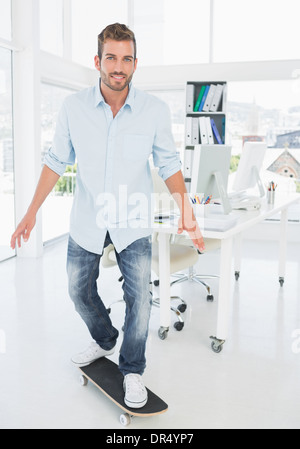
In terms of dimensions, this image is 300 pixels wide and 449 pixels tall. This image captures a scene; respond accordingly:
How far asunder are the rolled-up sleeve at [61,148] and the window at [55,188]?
12.0 feet

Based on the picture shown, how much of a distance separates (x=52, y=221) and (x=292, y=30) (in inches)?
149

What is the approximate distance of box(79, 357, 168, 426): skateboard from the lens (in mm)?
2230

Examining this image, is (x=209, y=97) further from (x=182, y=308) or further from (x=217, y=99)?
(x=182, y=308)

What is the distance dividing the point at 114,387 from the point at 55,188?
4.36 meters

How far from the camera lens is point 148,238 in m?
2.31

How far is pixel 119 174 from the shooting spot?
220 cm

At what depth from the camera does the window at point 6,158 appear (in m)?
5.12

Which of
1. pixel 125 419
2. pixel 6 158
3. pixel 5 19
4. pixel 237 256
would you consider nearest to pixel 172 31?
pixel 5 19

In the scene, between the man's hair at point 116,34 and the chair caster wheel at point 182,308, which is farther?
the chair caster wheel at point 182,308

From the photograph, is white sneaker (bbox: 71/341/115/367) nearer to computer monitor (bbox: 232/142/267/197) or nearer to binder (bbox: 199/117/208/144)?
computer monitor (bbox: 232/142/267/197)

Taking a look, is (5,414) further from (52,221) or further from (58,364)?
(52,221)

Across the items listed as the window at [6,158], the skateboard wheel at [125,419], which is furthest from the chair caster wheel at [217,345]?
the window at [6,158]

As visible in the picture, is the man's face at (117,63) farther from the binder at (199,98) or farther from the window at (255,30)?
the window at (255,30)

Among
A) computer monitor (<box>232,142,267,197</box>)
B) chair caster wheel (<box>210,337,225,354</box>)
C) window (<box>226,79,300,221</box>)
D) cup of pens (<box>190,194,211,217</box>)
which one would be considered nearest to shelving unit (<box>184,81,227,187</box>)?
window (<box>226,79,300,221</box>)
